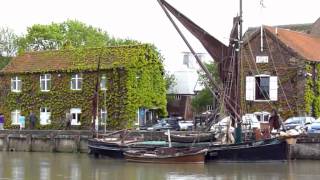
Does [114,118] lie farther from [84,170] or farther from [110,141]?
[84,170]

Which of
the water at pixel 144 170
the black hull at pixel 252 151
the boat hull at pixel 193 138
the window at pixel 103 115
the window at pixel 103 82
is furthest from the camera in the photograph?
the window at pixel 103 82

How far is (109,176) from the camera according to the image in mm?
35625

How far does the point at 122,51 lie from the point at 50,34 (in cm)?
3253

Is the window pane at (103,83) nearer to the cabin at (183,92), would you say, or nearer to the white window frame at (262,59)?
the white window frame at (262,59)

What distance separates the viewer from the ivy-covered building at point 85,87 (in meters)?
58.4

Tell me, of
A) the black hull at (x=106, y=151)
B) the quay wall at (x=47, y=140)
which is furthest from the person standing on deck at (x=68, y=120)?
the black hull at (x=106, y=151)

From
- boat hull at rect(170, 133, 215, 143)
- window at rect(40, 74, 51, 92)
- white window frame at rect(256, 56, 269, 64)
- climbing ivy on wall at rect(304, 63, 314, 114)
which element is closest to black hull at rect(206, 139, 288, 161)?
boat hull at rect(170, 133, 215, 143)

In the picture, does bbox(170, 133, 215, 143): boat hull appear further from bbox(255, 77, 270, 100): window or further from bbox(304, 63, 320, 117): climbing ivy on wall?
bbox(304, 63, 320, 117): climbing ivy on wall

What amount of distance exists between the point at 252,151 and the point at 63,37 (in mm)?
55316

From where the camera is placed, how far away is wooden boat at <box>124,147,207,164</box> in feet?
137

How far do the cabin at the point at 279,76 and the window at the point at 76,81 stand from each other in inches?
556

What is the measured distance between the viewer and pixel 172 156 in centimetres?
4203

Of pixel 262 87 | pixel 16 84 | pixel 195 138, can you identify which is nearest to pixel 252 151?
pixel 195 138

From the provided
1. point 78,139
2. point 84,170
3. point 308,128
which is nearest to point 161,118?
point 78,139
